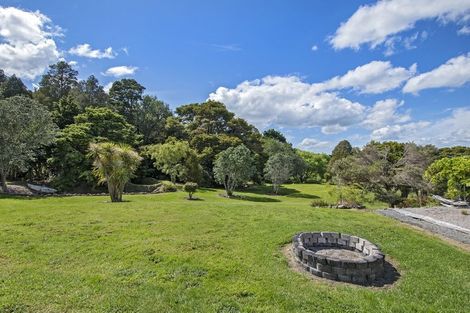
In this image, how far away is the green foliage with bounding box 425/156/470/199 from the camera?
15.7 meters

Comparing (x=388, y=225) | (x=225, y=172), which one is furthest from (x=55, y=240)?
(x=225, y=172)

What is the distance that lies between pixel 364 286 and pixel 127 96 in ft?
145

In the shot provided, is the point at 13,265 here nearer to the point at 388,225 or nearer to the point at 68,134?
the point at 388,225

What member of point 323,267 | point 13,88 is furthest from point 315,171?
point 323,267

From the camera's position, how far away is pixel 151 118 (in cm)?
4281

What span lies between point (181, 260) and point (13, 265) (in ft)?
12.0

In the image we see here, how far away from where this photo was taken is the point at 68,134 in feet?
82.9

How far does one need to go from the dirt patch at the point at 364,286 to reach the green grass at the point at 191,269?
14cm

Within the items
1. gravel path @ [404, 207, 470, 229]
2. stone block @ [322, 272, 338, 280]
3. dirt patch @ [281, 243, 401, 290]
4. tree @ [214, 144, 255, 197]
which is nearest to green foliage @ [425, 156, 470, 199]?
gravel path @ [404, 207, 470, 229]

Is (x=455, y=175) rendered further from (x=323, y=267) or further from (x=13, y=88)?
(x=13, y=88)

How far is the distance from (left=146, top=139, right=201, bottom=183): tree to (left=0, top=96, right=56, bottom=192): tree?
1008cm

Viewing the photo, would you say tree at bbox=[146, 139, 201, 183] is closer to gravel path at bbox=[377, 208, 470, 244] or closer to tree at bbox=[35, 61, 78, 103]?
gravel path at bbox=[377, 208, 470, 244]

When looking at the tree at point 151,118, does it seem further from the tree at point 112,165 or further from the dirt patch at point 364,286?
the dirt patch at point 364,286

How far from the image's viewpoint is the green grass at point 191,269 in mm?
5270
